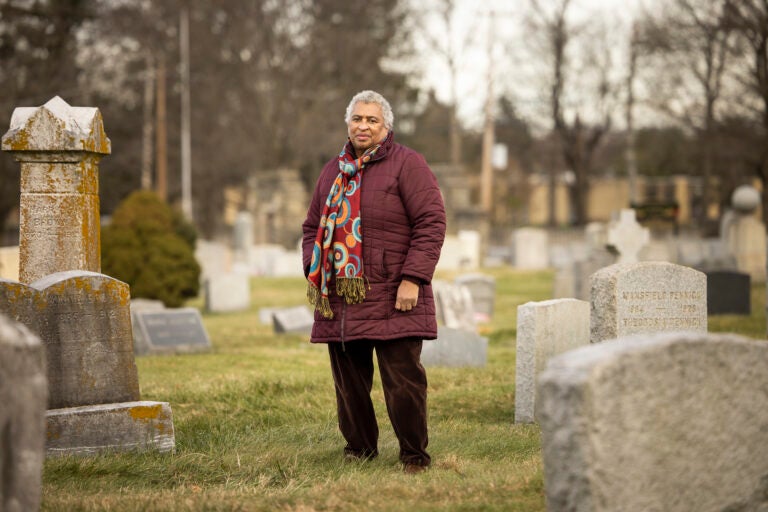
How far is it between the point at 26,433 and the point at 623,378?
1994mm

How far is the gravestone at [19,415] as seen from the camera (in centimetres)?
351

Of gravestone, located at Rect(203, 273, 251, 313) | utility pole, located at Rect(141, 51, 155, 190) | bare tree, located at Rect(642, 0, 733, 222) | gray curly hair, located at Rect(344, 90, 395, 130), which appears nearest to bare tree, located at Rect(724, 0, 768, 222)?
bare tree, located at Rect(642, 0, 733, 222)

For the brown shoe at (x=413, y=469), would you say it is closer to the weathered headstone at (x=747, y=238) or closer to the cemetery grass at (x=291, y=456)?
the cemetery grass at (x=291, y=456)

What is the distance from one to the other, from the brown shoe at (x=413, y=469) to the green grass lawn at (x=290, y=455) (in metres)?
0.07

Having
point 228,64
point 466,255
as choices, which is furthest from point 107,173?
point 466,255

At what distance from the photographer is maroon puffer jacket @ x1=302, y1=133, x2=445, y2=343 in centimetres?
576

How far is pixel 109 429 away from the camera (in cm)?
634

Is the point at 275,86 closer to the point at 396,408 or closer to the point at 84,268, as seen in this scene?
the point at 84,268

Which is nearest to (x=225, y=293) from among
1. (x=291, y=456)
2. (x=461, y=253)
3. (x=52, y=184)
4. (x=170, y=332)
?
(x=170, y=332)

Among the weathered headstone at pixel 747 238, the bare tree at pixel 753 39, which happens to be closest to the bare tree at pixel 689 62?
the bare tree at pixel 753 39

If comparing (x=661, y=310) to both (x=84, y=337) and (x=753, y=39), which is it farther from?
(x=753, y=39)

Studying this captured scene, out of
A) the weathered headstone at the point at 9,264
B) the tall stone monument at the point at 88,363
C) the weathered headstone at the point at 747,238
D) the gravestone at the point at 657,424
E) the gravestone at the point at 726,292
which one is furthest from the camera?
the weathered headstone at the point at 747,238

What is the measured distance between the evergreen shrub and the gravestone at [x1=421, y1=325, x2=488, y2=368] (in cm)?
821

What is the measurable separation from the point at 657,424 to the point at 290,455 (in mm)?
2925
